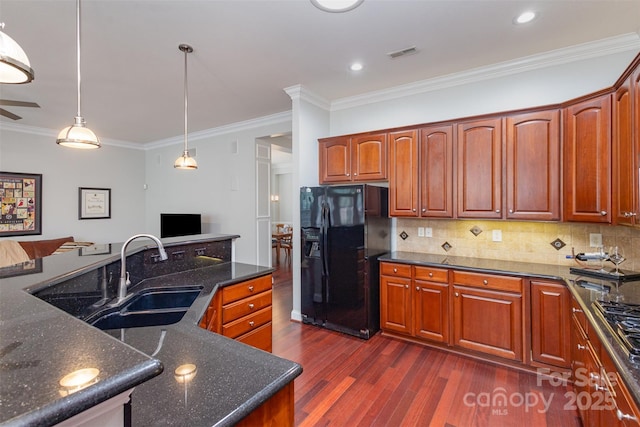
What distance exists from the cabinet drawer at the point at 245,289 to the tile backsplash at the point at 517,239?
6.31 feet

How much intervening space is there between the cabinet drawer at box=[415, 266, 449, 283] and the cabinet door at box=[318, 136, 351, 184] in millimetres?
1356

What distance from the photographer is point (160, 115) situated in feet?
15.9

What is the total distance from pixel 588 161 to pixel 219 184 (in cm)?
515

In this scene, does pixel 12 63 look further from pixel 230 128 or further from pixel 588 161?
Result: pixel 230 128

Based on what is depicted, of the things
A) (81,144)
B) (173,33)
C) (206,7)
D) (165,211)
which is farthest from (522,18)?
(165,211)

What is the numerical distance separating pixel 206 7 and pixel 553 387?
394 cm

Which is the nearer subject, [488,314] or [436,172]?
[488,314]

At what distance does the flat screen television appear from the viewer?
562 cm

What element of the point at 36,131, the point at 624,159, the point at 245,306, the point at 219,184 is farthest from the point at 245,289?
the point at 36,131

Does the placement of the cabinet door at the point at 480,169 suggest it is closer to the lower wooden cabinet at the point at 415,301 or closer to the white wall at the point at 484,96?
the white wall at the point at 484,96


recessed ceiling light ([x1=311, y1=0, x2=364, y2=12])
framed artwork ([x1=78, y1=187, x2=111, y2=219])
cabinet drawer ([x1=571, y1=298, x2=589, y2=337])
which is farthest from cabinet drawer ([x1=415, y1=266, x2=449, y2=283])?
framed artwork ([x1=78, y1=187, x2=111, y2=219])

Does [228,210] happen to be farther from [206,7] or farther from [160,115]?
[206,7]

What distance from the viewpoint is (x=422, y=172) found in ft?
10.8

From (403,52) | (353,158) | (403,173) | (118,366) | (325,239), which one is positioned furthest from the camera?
(353,158)
